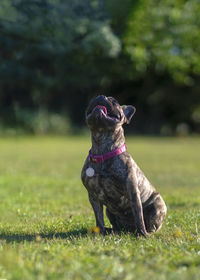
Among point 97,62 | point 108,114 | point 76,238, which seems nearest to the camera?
point 76,238

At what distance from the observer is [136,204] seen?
4.92m

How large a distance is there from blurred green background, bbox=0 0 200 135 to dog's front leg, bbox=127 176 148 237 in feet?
51.5

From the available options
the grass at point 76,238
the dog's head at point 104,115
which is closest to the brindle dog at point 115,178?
the dog's head at point 104,115

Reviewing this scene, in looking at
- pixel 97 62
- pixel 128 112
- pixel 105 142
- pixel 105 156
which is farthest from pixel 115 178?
pixel 97 62

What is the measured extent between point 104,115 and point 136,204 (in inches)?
42.1

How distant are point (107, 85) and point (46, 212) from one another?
28774 millimetres

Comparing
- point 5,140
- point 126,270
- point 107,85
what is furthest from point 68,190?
point 107,85

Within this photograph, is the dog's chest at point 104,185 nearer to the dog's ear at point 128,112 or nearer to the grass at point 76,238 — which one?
the grass at point 76,238

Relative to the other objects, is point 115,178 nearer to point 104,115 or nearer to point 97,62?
point 104,115

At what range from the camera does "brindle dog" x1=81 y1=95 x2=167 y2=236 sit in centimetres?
495

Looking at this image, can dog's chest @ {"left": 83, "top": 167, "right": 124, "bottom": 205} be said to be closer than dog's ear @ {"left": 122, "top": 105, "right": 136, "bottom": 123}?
Yes

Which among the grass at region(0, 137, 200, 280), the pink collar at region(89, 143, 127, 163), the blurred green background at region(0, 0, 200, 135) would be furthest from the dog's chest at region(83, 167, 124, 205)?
the blurred green background at region(0, 0, 200, 135)

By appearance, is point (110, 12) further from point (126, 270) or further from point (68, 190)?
point (126, 270)

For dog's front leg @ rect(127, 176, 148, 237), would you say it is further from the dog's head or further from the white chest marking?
the dog's head
